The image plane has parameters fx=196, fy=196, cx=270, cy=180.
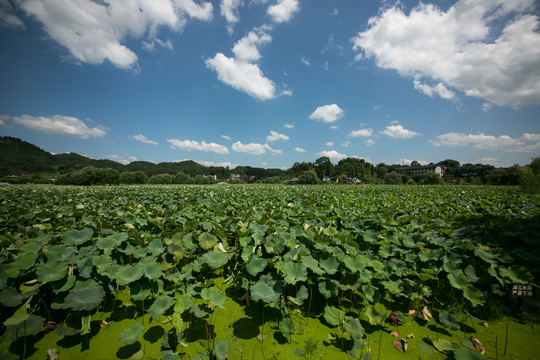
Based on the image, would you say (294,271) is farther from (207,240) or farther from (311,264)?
(207,240)

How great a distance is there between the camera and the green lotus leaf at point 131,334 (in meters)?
1.62

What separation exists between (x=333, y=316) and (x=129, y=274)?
2211mm

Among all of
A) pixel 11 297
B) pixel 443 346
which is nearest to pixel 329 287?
pixel 443 346

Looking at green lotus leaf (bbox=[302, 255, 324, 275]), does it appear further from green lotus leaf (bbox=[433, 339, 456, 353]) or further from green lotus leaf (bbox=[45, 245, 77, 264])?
green lotus leaf (bbox=[45, 245, 77, 264])

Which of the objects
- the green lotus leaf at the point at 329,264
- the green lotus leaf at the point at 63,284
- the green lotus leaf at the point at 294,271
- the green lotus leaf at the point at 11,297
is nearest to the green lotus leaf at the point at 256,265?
the green lotus leaf at the point at 294,271

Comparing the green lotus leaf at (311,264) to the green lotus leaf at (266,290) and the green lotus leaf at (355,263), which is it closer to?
the green lotus leaf at (355,263)

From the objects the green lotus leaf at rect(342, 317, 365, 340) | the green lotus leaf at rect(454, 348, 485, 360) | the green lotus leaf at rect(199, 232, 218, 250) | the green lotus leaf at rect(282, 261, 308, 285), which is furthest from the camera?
the green lotus leaf at rect(199, 232, 218, 250)

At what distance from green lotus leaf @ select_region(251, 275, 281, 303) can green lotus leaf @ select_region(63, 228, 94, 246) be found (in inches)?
91.0

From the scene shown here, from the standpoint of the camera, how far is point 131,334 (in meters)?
1.68

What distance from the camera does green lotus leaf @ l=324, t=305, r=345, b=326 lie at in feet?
6.71

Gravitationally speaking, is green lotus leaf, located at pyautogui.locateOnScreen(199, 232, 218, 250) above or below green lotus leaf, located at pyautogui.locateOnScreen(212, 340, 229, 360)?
above

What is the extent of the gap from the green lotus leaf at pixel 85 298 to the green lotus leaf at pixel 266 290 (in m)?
1.34

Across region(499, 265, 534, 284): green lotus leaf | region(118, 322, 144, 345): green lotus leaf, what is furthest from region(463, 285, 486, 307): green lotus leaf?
region(118, 322, 144, 345): green lotus leaf

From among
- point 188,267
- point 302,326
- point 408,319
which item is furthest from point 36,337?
point 408,319
